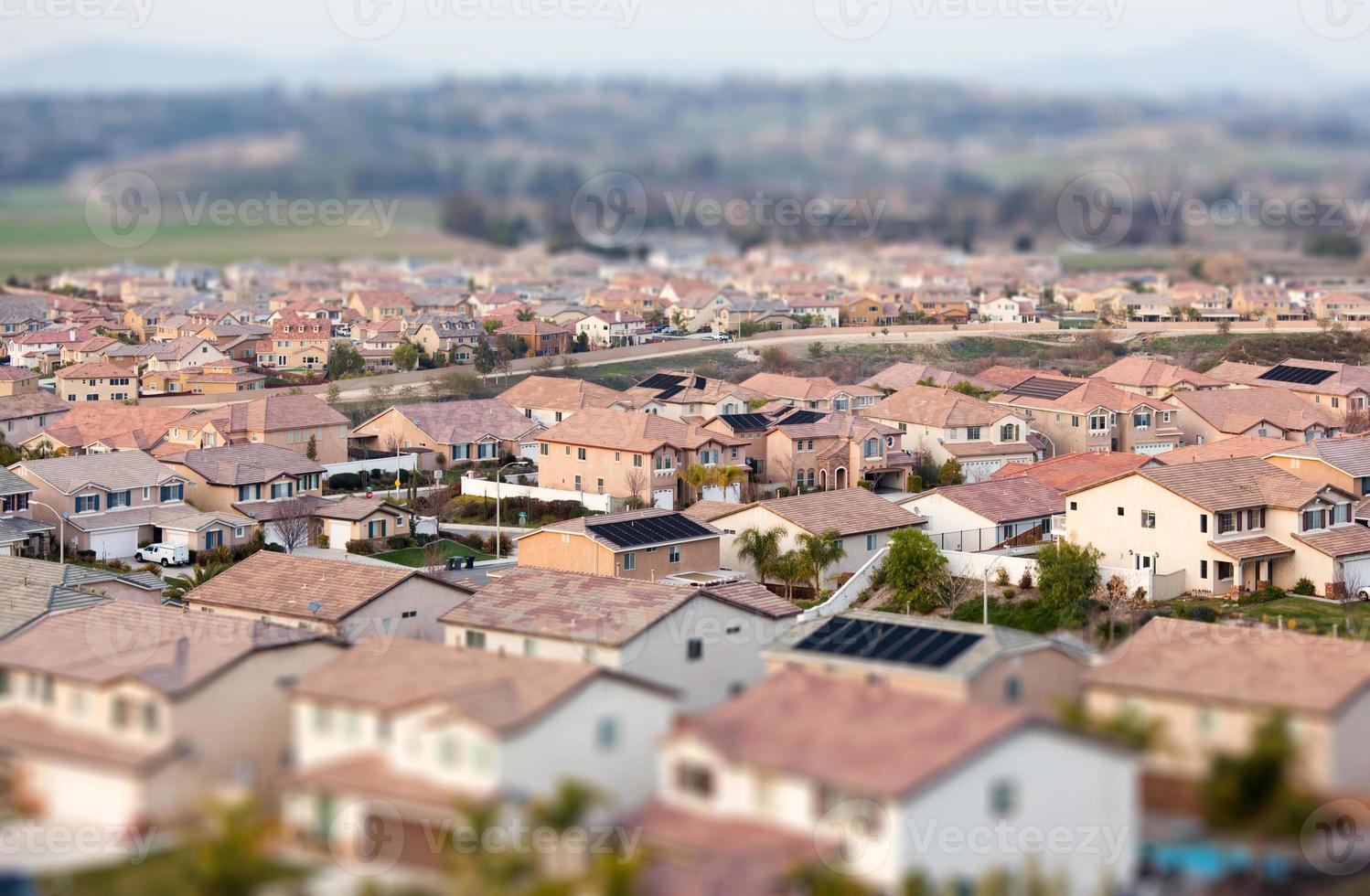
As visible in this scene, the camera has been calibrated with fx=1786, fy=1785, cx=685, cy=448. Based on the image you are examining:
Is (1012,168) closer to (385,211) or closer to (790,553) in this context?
(385,211)

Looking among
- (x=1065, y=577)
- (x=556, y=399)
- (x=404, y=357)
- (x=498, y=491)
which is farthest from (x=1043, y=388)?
(x=1065, y=577)

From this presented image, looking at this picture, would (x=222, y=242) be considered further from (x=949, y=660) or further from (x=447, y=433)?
(x=949, y=660)

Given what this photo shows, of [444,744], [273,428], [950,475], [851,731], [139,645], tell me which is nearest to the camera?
[851,731]

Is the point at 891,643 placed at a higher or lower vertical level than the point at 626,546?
higher

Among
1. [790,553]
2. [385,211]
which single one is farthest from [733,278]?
[790,553]

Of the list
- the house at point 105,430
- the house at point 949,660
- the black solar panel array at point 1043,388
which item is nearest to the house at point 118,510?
the house at point 105,430

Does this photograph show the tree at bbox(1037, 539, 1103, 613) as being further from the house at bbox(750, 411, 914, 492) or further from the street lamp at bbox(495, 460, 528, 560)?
the house at bbox(750, 411, 914, 492)

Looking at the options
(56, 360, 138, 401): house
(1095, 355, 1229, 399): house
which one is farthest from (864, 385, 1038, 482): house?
(56, 360, 138, 401): house
